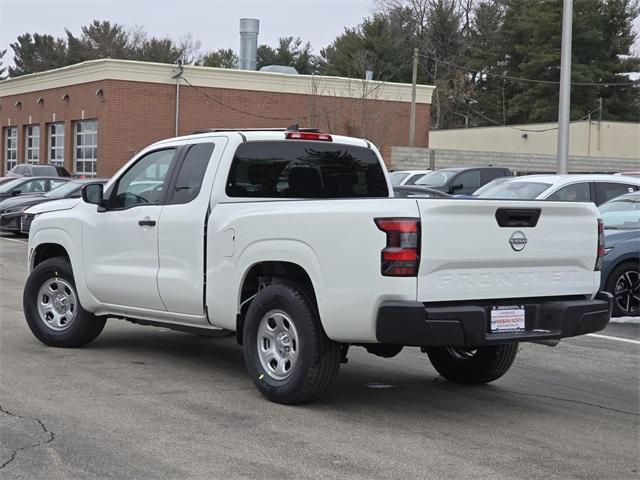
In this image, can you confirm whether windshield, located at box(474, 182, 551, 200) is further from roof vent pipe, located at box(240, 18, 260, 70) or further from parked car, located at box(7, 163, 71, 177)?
roof vent pipe, located at box(240, 18, 260, 70)

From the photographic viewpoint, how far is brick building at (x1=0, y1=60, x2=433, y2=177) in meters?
40.2

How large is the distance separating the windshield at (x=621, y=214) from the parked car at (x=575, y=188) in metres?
2.51

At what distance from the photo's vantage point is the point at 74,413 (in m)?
6.62

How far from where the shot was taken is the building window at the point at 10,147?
51031mm

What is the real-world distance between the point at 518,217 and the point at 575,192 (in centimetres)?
1019

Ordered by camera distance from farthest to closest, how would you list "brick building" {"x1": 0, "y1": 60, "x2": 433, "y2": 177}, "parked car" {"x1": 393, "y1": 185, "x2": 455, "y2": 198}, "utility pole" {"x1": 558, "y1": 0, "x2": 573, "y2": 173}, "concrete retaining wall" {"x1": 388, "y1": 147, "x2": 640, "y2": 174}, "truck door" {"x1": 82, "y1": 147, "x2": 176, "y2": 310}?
"brick building" {"x1": 0, "y1": 60, "x2": 433, "y2": 177} < "concrete retaining wall" {"x1": 388, "y1": 147, "x2": 640, "y2": 174} < "utility pole" {"x1": 558, "y1": 0, "x2": 573, "y2": 173} < "parked car" {"x1": 393, "y1": 185, "x2": 455, "y2": 198} < "truck door" {"x1": 82, "y1": 147, "x2": 176, "y2": 310}

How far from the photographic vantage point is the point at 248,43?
1907 inches

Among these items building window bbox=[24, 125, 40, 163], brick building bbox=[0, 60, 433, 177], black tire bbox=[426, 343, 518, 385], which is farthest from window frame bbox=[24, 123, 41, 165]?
black tire bbox=[426, 343, 518, 385]

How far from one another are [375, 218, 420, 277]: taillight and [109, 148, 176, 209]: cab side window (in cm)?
273

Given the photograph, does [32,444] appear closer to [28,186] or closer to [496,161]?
[28,186]

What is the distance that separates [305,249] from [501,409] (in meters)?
1.87

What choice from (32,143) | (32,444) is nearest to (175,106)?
(32,143)

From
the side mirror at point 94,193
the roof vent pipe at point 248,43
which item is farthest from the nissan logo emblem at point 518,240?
the roof vent pipe at point 248,43

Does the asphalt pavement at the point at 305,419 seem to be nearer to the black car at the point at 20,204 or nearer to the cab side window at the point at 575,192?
the cab side window at the point at 575,192
